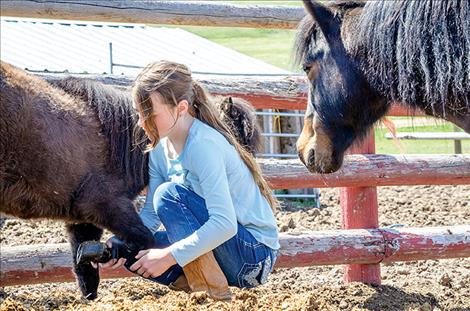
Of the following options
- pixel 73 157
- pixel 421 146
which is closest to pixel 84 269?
pixel 73 157

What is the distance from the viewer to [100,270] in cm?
486

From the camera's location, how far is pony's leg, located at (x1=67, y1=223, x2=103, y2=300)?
4.53m

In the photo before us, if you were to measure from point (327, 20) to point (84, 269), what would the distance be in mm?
1930

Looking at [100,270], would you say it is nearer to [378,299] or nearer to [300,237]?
[300,237]

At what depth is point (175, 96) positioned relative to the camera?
3.85 metres

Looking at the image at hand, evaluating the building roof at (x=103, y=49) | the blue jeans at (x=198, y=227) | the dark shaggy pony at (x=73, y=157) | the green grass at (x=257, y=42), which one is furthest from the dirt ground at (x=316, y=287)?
the green grass at (x=257, y=42)

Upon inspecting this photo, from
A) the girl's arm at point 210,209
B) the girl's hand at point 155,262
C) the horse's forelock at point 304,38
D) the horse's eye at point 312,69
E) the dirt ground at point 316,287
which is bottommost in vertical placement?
the dirt ground at point 316,287

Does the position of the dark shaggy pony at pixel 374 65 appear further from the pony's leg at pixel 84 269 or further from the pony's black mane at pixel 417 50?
the pony's leg at pixel 84 269

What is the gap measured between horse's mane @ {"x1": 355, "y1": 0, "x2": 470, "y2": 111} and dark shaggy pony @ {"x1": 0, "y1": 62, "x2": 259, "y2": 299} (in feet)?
3.40

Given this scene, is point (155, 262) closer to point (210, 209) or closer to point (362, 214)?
point (210, 209)

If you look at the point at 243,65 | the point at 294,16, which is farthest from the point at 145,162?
the point at 243,65

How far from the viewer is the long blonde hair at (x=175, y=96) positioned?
3.79 metres

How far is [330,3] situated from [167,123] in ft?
3.34

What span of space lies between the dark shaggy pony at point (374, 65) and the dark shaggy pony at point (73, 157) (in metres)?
0.60
